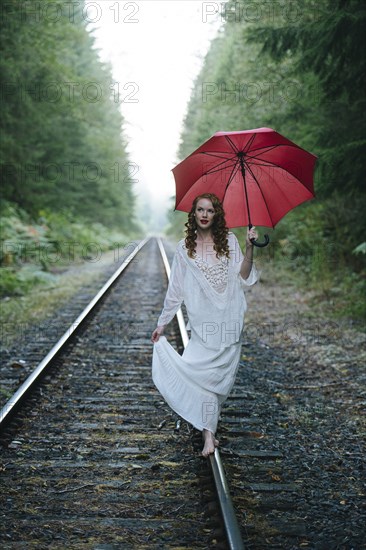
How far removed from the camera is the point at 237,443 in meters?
4.64

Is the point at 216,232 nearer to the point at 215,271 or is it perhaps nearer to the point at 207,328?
the point at 215,271

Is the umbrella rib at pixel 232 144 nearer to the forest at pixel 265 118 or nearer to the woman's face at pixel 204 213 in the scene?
the woman's face at pixel 204 213

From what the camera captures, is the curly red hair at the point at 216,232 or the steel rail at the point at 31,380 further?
the steel rail at the point at 31,380

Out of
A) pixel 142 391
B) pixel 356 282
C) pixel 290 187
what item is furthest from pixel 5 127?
pixel 290 187

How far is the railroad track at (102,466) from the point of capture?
330 centimetres

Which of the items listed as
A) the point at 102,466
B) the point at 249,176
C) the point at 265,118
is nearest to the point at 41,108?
the point at 265,118

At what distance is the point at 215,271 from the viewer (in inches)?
166

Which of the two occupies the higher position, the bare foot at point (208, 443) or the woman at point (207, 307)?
the woman at point (207, 307)

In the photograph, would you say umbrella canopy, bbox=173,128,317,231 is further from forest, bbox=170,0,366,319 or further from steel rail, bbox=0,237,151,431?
forest, bbox=170,0,366,319

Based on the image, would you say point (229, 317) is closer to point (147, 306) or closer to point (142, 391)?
point (142, 391)

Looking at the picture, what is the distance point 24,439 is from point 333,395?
10.7ft

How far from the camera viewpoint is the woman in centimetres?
421

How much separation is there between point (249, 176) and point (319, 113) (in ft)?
23.2

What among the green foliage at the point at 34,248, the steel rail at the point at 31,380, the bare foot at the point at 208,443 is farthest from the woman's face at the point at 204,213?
the green foliage at the point at 34,248
